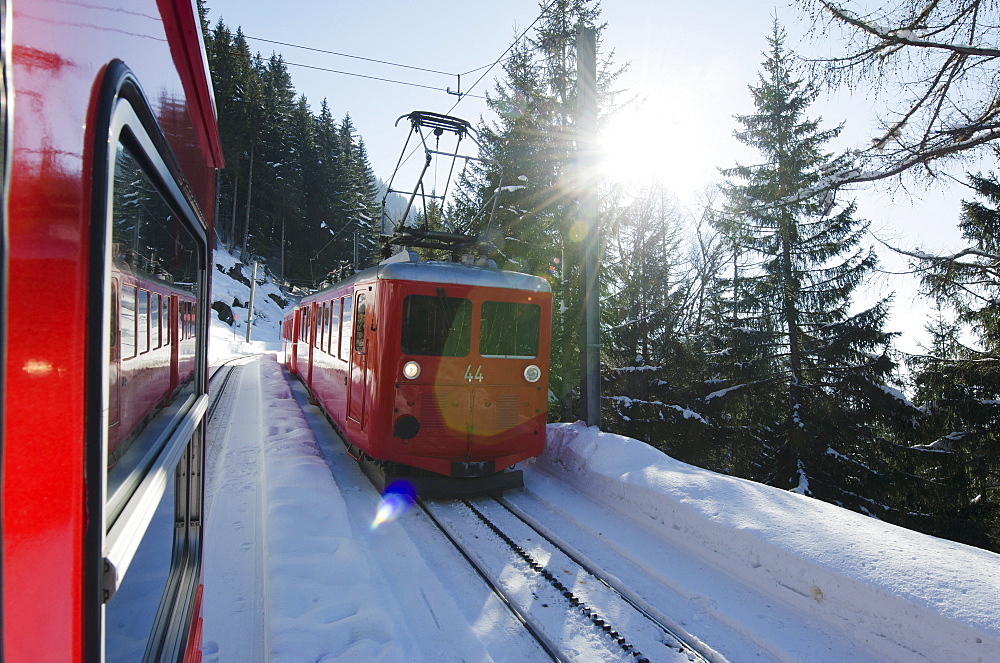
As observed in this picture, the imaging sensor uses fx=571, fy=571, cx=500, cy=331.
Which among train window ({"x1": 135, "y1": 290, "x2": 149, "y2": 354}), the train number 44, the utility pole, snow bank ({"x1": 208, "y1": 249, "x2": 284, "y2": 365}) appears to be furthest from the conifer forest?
the utility pole

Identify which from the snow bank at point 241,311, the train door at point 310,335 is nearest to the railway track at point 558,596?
the train door at point 310,335

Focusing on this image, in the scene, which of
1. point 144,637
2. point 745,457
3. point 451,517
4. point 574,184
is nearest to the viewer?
point 144,637

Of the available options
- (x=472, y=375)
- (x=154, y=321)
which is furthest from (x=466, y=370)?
(x=154, y=321)

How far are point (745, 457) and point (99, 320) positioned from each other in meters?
15.6

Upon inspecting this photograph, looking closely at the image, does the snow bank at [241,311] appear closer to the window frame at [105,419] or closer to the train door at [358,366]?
the train door at [358,366]

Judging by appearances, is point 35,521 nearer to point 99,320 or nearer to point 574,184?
point 99,320

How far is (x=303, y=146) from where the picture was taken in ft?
170

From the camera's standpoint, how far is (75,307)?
31.5 inches

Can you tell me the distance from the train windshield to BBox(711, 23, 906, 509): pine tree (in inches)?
371

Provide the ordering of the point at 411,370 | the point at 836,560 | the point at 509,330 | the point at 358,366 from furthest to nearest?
1. the point at 358,366
2. the point at 509,330
3. the point at 411,370
4. the point at 836,560

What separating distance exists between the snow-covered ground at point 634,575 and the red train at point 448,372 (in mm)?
657

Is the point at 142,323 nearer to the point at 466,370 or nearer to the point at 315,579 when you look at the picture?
the point at 315,579

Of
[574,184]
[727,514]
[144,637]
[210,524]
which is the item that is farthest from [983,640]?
[574,184]

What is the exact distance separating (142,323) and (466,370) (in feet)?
16.9
